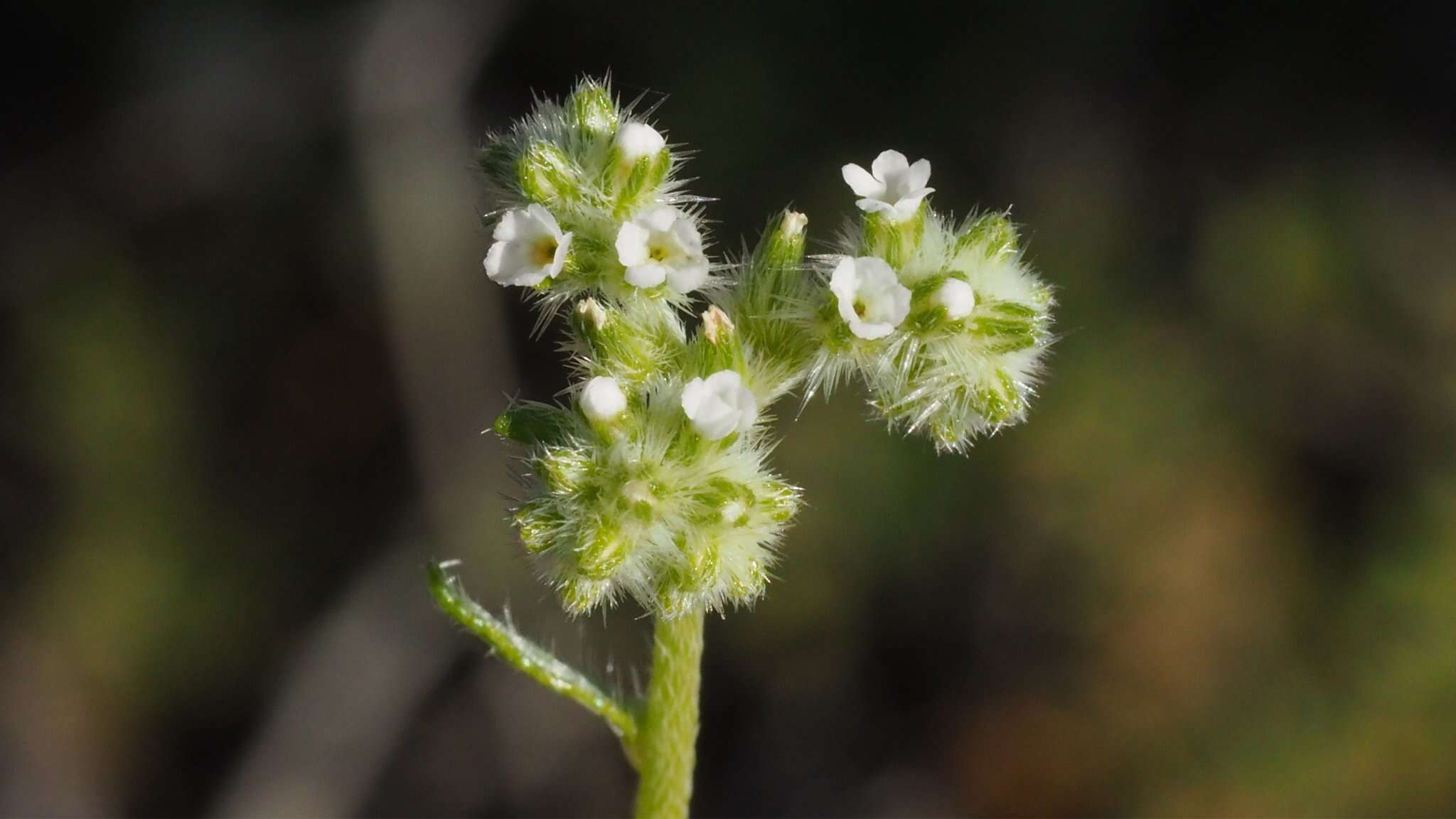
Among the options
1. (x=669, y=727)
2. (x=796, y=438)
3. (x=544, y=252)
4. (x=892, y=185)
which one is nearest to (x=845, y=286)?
(x=892, y=185)

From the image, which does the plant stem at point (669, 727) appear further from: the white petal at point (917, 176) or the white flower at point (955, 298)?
the white petal at point (917, 176)

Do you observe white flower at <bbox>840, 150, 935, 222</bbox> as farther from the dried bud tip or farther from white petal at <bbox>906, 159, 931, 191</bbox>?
the dried bud tip

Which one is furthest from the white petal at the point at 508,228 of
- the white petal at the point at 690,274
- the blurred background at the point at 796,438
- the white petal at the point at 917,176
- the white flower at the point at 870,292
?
the blurred background at the point at 796,438

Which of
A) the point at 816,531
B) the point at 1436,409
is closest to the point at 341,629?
the point at 816,531

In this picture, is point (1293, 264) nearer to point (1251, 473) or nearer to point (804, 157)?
point (1251, 473)

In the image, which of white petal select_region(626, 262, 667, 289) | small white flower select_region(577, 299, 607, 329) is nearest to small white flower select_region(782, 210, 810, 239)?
white petal select_region(626, 262, 667, 289)

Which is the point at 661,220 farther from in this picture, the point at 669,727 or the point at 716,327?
the point at 669,727

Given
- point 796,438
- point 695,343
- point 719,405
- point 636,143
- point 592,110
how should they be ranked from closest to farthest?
point 719,405, point 695,343, point 636,143, point 592,110, point 796,438
